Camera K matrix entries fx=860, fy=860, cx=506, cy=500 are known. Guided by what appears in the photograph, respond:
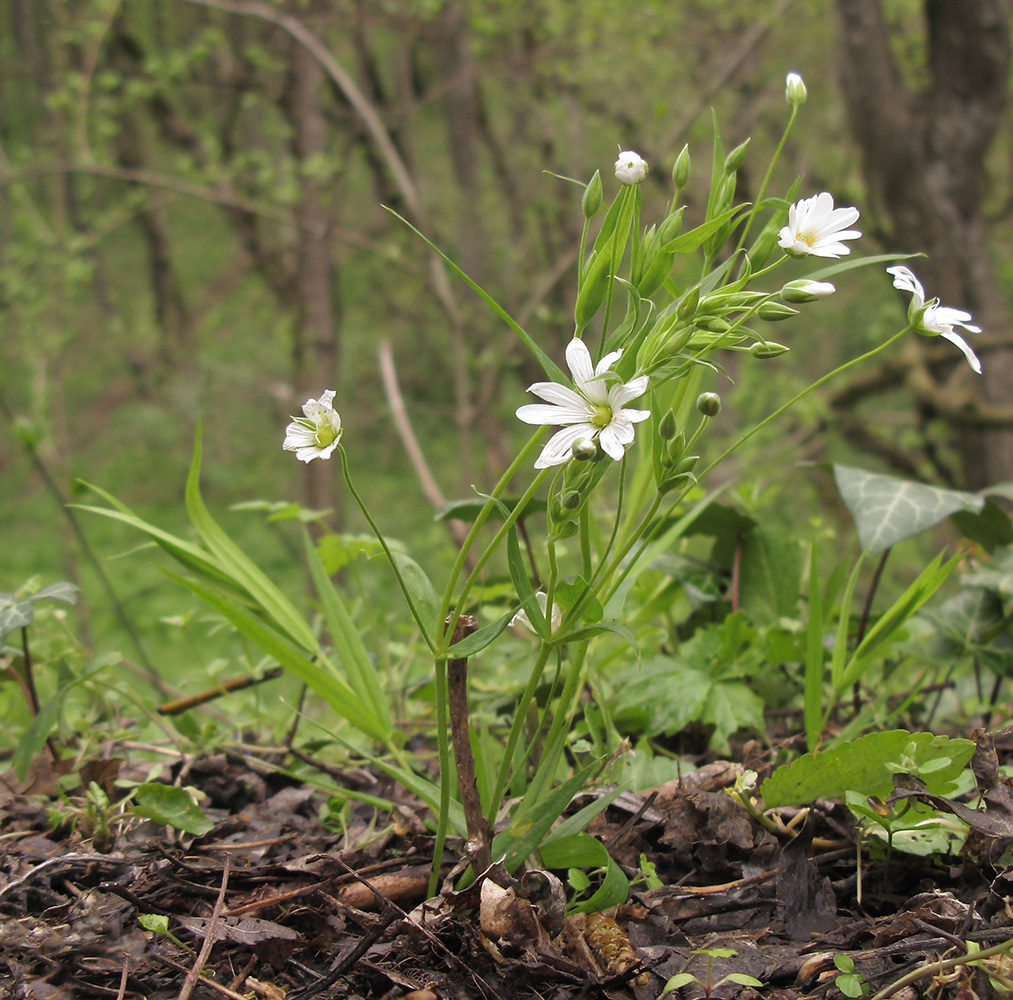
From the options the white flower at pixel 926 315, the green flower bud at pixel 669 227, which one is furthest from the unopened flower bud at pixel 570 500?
the white flower at pixel 926 315

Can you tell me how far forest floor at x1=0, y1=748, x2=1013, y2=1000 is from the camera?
786 millimetres

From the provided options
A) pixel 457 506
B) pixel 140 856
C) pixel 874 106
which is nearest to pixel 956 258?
pixel 874 106

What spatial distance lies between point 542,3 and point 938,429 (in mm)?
3135

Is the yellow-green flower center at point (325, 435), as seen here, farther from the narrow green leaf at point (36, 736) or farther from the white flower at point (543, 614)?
the narrow green leaf at point (36, 736)

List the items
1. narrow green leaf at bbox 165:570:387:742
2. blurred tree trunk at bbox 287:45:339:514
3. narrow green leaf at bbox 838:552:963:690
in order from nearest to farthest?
narrow green leaf at bbox 165:570:387:742
narrow green leaf at bbox 838:552:963:690
blurred tree trunk at bbox 287:45:339:514

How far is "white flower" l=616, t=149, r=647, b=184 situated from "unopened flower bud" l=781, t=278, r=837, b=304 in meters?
0.16

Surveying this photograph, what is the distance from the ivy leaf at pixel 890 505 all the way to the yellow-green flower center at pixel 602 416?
0.57m

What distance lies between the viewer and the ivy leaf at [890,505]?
1146 millimetres

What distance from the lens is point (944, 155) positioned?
354cm

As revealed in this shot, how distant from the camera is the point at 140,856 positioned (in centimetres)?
94

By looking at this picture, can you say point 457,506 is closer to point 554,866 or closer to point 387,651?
point 387,651

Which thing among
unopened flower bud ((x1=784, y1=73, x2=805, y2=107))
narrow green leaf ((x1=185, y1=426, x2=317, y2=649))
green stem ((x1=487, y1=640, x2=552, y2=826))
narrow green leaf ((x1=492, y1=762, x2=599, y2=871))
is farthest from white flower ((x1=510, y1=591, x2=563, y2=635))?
unopened flower bud ((x1=784, y1=73, x2=805, y2=107))

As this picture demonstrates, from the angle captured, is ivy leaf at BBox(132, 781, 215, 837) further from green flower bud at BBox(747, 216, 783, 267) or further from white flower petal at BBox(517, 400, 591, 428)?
green flower bud at BBox(747, 216, 783, 267)

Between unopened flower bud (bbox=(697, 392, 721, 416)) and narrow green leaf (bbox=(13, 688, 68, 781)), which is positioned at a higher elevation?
unopened flower bud (bbox=(697, 392, 721, 416))
